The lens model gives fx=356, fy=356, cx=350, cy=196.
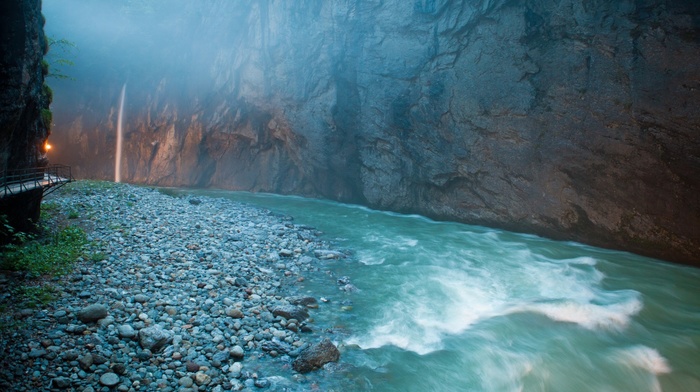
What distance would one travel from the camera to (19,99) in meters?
7.41

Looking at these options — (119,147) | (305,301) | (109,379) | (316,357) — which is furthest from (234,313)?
(119,147)

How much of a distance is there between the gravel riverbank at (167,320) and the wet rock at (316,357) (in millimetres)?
93

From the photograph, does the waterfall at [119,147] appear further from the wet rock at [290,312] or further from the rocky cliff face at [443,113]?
the wet rock at [290,312]

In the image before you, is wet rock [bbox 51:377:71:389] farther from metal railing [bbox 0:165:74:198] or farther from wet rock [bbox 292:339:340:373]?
metal railing [bbox 0:165:74:198]

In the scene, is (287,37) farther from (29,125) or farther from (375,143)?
(29,125)

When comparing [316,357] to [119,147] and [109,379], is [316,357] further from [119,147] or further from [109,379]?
[119,147]

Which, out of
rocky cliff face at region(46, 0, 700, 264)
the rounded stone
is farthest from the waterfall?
the rounded stone

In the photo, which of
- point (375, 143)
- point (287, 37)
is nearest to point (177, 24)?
point (287, 37)

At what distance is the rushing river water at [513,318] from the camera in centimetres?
543

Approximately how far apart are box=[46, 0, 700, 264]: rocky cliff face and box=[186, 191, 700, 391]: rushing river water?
6.96 ft

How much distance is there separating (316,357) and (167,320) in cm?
244

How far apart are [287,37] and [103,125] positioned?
59.5ft

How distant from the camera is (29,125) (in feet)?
29.1

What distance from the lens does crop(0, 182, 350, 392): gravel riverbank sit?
428 cm
